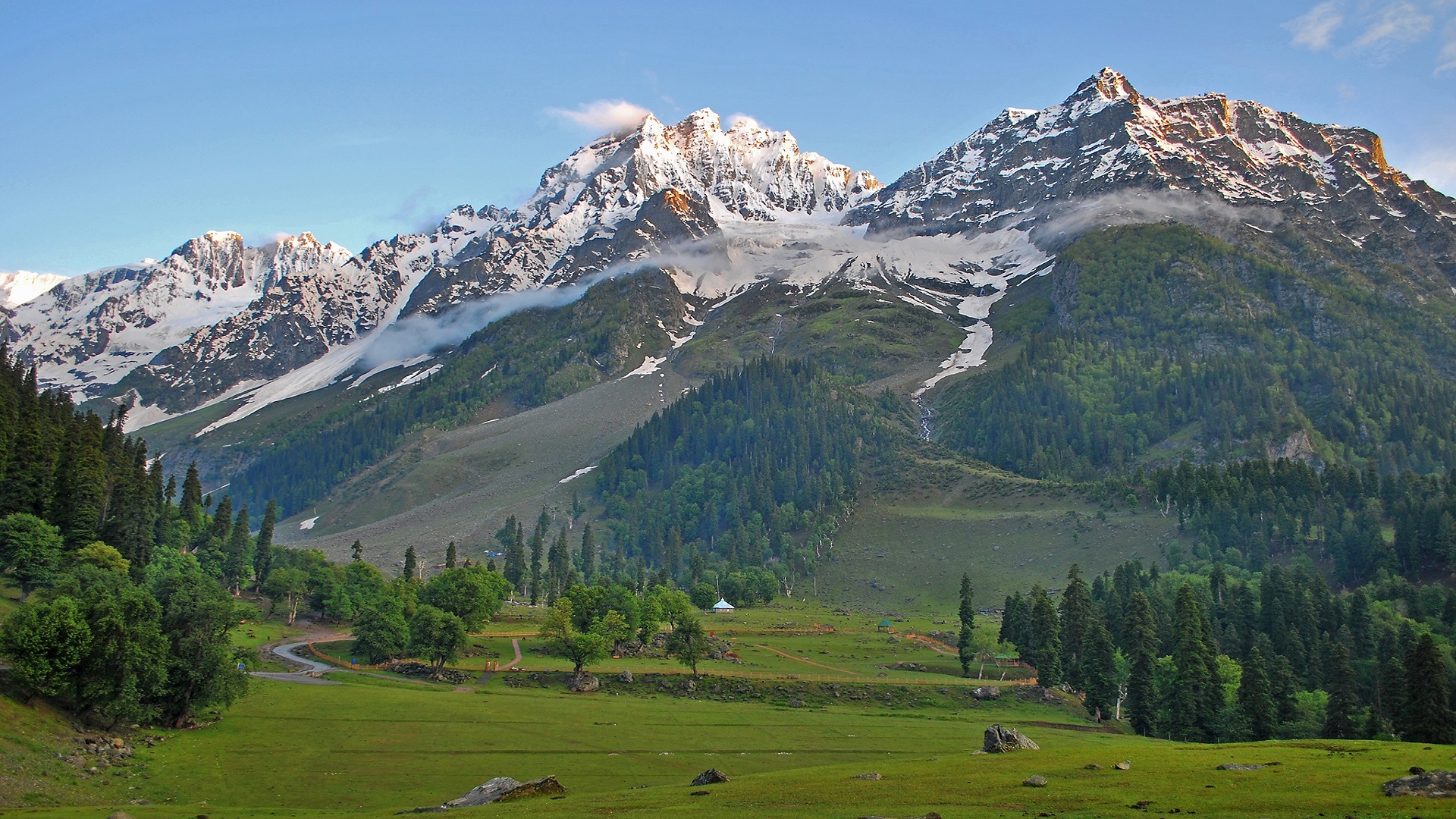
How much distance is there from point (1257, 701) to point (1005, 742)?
49.7 metres

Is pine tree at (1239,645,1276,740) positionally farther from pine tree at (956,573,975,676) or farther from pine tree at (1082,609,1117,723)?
pine tree at (956,573,975,676)

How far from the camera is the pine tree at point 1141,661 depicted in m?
99.7

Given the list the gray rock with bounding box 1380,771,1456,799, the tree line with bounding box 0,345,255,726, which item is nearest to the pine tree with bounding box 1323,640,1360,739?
the gray rock with bounding box 1380,771,1456,799

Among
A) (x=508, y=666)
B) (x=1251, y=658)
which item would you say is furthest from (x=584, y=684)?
(x=1251, y=658)

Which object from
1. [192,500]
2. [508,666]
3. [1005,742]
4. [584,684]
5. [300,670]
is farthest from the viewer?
[192,500]

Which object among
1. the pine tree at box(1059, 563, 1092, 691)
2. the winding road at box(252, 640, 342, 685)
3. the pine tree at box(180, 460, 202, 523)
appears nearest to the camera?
the winding road at box(252, 640, 342, 685)

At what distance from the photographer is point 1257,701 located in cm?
9306

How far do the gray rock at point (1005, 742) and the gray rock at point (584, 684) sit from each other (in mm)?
52448

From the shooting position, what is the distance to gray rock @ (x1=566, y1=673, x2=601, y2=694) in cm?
10144

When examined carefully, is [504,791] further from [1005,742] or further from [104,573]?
[104,573]

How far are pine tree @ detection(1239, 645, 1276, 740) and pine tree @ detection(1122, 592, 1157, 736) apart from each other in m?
8.65

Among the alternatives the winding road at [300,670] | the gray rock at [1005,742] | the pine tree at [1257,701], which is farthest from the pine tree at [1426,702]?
the winding road at [300,670]

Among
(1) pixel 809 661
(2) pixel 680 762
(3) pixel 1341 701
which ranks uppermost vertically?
(2) pixel 680 762

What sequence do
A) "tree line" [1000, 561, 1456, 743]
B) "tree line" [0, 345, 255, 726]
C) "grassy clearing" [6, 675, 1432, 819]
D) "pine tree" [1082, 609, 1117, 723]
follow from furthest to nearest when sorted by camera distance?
"pine tree" [1082, 609, 1117, 723], "tree line" [1000, 561, 1456, 743], "tree line" [0, 345, 255, 726], "grassy clearing" [6, 675, 1432, 819]
